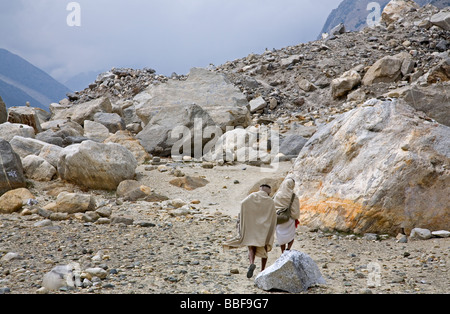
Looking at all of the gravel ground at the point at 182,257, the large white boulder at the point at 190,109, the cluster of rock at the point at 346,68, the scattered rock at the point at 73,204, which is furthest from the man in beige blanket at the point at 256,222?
the cluster of rock at the point at 346,68

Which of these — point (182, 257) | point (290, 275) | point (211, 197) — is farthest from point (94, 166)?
point (290, 275)

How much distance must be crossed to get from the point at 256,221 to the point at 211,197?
5.41m

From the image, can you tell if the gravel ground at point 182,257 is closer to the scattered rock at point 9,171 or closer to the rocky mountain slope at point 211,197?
the rocky mountain slope at point 211,197

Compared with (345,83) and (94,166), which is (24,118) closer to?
(94,166)

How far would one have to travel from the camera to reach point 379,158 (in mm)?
7789

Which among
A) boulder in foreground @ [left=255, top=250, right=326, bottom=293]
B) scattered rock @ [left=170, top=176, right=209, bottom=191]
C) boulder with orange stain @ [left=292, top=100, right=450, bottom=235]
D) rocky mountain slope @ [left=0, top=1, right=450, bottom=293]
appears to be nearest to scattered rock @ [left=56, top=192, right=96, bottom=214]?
rocky mountain slope @ [left=0, top=1, right=450, bottom=293]

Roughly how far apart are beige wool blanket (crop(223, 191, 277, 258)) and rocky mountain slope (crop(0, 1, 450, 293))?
0.54m

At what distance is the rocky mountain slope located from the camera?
5645mm

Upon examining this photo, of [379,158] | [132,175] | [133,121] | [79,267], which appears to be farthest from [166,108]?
[79,267]

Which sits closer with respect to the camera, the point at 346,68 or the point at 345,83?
the point at 345,83

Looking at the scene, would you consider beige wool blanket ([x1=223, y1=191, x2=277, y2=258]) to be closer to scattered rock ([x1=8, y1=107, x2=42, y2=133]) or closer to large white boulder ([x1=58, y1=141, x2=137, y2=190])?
large white boulder ([x1=58, y1=141, x2=137, y2=190])

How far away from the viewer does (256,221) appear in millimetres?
5617

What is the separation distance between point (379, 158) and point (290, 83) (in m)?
19.5

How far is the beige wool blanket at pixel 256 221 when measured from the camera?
5.59 metres
